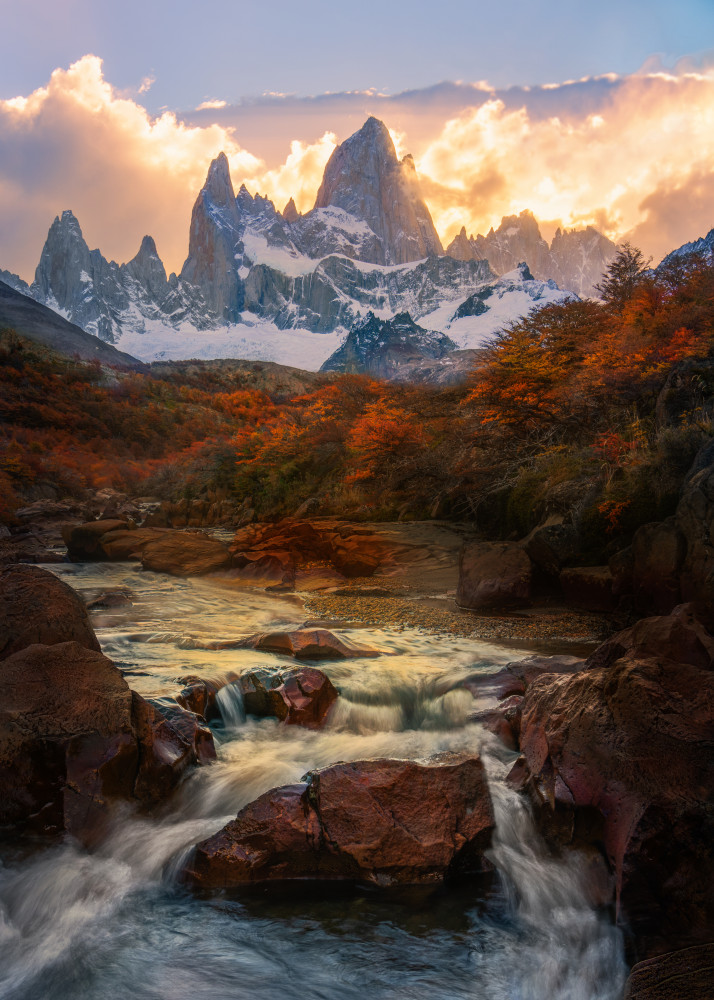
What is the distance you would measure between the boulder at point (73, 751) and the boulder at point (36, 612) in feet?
2.96

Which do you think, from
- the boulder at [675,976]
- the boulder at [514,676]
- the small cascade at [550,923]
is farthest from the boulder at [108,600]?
the boulder at [675,976]

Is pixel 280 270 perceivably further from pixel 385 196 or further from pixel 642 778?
pixel 642 778

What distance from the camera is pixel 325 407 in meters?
22.9

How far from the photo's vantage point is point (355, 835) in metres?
3.38

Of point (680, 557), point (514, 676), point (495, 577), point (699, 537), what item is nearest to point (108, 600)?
point (495, 577)

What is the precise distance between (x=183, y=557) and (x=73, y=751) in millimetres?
10058

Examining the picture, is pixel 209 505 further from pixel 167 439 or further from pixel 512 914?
pixel 512 914

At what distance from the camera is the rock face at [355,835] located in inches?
133

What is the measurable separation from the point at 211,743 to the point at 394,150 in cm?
19169

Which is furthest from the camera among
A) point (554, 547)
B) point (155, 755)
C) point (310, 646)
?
point (554, 547)

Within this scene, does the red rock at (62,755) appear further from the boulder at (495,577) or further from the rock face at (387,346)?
Answer: the rock face at (387,346)

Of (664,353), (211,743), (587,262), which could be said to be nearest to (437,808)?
(211,743)

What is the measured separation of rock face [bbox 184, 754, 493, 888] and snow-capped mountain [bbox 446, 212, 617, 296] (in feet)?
428

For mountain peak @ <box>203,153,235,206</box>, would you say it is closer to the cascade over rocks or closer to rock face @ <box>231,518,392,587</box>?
rock face @ <box>231,518,392,587</box>
